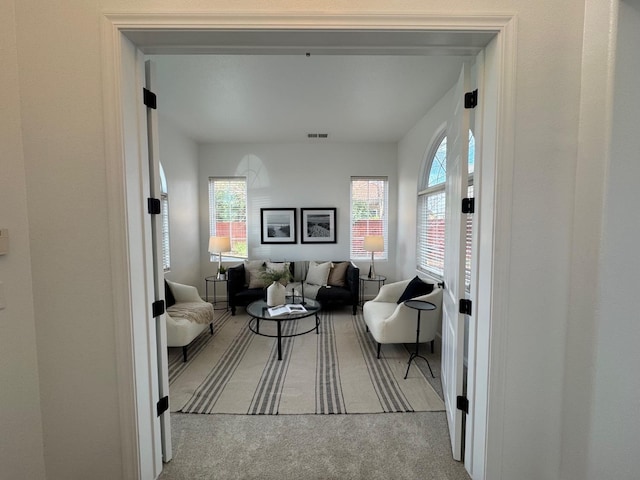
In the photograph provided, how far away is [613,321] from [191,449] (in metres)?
2.39

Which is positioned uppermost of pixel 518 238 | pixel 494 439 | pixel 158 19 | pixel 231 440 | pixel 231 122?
pixel 231 122

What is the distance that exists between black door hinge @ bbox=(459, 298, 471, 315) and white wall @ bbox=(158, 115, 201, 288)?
13.5 ft

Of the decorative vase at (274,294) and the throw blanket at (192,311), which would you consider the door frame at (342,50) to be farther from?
the decorative vase at (274,294)

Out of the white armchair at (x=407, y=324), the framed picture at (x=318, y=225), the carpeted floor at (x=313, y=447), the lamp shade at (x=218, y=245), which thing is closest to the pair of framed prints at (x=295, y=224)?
the framed picture at (x=318, y=225)

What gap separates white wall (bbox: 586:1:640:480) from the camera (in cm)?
112

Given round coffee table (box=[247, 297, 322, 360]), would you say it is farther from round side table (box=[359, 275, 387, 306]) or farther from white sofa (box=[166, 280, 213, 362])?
round side table (box=[359, 275, 387, 306])

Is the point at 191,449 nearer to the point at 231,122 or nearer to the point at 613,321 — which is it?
the point at 613,321

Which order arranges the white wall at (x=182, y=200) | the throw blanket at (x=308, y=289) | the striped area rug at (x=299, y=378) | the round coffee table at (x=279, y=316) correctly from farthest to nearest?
the throw blanket at (x=308, y=289) → the white wall at (x=182, y=200) → the round coffee table at (x=279, y=316) → the striped area rug at (x=299, y=378)

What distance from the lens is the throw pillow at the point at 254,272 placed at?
183 inches

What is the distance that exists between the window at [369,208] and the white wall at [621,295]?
4.15 m

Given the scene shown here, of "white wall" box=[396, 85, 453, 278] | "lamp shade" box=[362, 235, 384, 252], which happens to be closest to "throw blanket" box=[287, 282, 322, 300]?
"lamp shade" box=[362, 235, 384, 252]

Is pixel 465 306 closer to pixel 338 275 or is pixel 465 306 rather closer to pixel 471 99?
pixel 471 99

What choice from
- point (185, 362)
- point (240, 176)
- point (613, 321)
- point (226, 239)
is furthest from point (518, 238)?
point (240, 176)

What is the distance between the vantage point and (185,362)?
9.78 ft
